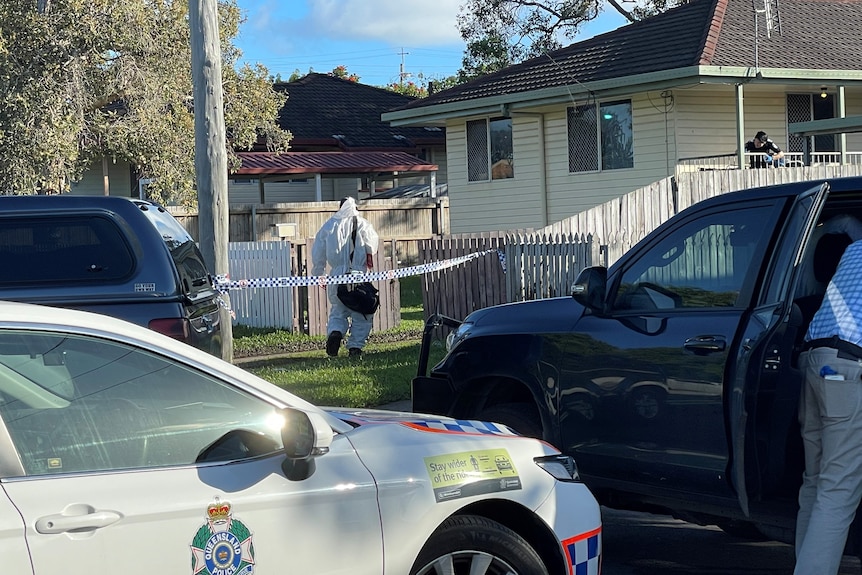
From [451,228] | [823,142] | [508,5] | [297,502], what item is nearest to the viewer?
[297,502]

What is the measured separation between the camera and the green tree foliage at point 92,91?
64.5 feet

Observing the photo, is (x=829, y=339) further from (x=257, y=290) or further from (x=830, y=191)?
(x=257, y=290)

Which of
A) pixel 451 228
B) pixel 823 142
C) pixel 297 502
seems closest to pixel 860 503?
pixel 297 502

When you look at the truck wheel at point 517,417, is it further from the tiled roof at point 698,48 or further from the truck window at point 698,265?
the tiled roof at point 698,48

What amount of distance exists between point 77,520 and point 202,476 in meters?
0.42

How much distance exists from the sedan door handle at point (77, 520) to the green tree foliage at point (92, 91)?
17.8 m

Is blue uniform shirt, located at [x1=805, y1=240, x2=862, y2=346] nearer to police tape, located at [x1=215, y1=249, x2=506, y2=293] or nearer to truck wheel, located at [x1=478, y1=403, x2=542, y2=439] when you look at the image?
truck wheel, located at [x1=478, y1=403, x2=542, y2=439]

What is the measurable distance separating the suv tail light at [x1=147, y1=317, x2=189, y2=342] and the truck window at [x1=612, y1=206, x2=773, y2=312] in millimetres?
2897

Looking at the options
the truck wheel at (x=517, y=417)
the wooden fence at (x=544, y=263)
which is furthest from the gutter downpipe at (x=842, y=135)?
the truck wheel at (x=517, y=417)

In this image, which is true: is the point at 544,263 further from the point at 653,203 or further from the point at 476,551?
the point at 476,551

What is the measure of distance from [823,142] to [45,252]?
58.9ft

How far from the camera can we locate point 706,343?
5094 millimetres

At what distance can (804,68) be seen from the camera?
20.0m

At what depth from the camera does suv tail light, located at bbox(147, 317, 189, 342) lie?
705 cm
